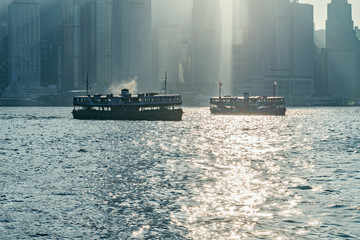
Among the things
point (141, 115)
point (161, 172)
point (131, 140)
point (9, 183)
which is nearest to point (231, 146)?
point (131, 140)

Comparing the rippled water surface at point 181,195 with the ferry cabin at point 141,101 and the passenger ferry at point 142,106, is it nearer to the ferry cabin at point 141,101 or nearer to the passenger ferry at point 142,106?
the ferry cabin at point 141,101

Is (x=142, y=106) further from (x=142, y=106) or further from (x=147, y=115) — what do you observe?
(x=147, y=115)

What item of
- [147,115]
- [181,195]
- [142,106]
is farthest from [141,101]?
[181,195]

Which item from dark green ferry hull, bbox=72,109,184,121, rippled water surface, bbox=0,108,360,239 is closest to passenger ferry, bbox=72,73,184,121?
dark green ferry hull, bbox=72,109,184,121

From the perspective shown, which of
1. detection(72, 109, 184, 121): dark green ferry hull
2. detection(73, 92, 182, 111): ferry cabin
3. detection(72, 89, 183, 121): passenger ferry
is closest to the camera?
detection(73, 92, 182, 111): ferry cabin

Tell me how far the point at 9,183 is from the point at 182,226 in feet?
78.8

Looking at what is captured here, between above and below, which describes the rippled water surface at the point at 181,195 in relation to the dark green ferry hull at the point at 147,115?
below

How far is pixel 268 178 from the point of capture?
49.2 metres

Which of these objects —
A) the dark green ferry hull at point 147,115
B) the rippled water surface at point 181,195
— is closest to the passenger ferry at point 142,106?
the dark green ferry hull at point 147,115

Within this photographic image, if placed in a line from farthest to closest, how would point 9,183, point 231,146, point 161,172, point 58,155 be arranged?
1. point 231,146
2. point 58,155
3. point 161,172
4. point 9,183

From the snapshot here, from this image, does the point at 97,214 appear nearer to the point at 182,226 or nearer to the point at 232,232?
the point at 182,226

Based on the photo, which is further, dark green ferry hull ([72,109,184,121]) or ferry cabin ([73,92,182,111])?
dark green ferry hull ([72,109,184,121])

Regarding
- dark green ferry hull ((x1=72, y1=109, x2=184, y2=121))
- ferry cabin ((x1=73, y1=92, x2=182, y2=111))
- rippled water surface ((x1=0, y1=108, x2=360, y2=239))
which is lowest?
rippled water surface ((x1=0, y1=108, x2=360, y2=239))

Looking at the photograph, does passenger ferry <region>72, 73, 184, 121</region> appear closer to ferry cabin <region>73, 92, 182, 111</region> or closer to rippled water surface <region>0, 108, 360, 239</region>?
ferry cabin <region>73, 92, 182, 111</region>
